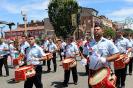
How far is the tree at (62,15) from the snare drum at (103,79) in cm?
5754

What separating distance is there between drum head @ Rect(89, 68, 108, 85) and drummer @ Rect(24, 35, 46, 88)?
320 centimetres

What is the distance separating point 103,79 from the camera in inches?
298

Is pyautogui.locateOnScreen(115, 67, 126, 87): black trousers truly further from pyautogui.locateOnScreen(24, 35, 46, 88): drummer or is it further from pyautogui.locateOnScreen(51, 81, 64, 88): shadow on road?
Answer: pyautogui.locateOnScreen(24, 35, 46, 88): drummer

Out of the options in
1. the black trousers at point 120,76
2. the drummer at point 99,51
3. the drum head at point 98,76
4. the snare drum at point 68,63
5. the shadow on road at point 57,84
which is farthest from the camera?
the shadow on road at point 57,84

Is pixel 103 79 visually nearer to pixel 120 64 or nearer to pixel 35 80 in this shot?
pixel 35 80

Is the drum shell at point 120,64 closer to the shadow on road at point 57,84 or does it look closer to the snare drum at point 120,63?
the snare drum at point 120,63

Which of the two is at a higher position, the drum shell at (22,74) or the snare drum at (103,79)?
the snare drum at (103,79)

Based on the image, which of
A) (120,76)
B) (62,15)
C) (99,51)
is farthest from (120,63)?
(62,15)

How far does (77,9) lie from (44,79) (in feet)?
167

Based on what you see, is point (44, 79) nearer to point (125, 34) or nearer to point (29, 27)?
point (125, 34)

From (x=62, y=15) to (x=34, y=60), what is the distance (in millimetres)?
56482

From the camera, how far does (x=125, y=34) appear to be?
14.7 m

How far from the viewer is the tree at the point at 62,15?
6631cm

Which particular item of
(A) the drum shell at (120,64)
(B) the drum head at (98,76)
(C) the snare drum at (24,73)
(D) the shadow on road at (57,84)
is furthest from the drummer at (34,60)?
(D) the shadow on road at (57,84)
